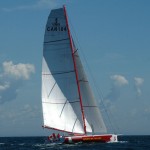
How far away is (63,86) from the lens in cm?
5697

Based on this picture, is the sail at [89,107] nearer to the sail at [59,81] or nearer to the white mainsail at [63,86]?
the white mainsail at [63,86]

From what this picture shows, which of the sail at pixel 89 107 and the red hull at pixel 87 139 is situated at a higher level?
the sail at pixel 89 107

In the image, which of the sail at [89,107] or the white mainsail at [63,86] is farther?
the sail at [89,107]

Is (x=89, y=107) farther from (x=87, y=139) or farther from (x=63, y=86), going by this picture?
(x=87, y=139)

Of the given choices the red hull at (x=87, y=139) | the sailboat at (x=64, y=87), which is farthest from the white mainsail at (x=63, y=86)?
the red hull at (x=87, y=139)

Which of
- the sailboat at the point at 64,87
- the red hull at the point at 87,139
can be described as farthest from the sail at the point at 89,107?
the red hull at the point at 87,139

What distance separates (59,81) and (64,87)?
106 centimetres

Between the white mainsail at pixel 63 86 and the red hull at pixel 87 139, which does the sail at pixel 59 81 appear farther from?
the red hull at pixel 87 139

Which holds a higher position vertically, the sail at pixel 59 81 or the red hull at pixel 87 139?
the sail at pixel 59 81

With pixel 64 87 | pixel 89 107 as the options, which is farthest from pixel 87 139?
pixel 64 87

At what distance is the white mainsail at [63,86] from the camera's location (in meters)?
56.9

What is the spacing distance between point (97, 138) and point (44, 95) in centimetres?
914

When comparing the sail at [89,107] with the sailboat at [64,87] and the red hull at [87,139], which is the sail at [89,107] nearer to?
the sailboat at [64,87]

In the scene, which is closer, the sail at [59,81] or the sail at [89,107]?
the sail at [59,81]
